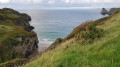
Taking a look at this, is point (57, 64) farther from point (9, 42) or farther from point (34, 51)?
point (34, 51)

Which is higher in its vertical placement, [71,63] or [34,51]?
[71,63]

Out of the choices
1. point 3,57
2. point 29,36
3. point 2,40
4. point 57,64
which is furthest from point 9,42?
point 57,64

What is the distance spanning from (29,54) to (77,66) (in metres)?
47.2

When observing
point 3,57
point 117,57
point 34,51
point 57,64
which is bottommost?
point 34,51

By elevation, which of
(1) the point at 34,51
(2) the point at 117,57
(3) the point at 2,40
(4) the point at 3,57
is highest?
(2) the point at 117,57

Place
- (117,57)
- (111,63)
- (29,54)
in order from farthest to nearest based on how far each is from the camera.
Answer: (29,54) → (117,57) → (111,63)

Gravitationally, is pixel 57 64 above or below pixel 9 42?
above

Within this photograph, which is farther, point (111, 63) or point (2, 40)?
point (2, 40)

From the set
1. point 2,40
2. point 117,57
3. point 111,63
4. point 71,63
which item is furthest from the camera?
point 2,40

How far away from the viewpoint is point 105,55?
8.86 m

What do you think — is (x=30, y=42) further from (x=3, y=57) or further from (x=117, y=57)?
(x=117, y=57)

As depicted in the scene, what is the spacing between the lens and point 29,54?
175 feet

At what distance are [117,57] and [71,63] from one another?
2.68 m

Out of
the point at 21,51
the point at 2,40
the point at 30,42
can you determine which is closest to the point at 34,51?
the point at 30,42
